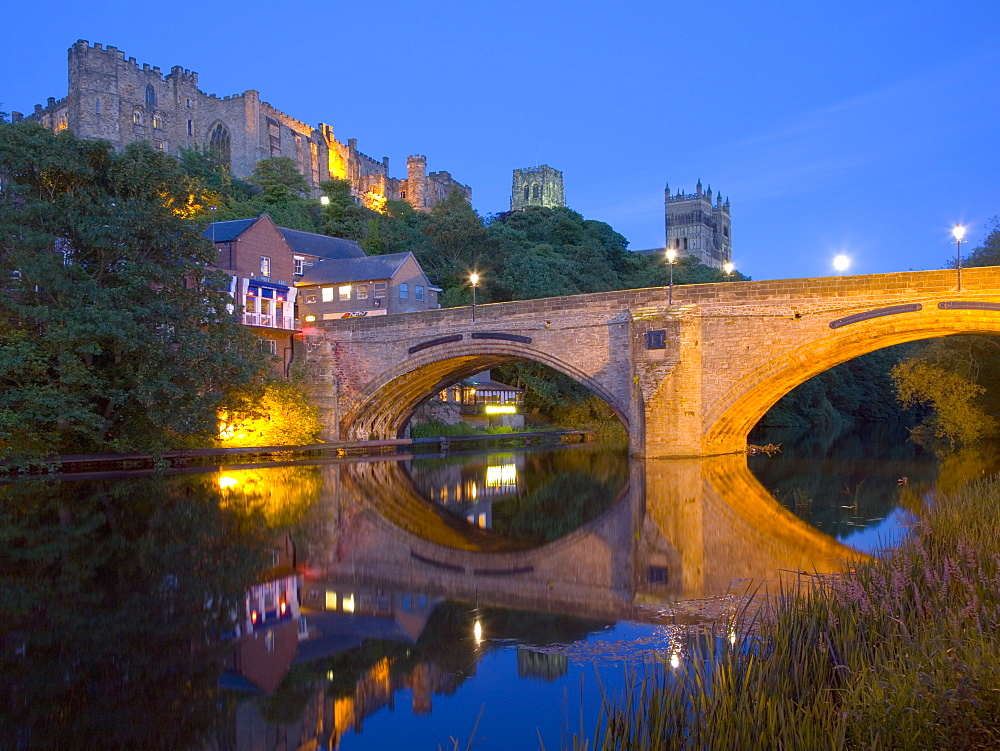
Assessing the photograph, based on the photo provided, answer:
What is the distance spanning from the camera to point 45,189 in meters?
23.0

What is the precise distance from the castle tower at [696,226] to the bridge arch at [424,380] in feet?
328

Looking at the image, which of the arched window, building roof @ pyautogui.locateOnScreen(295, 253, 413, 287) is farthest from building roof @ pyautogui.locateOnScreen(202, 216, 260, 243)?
the arched window

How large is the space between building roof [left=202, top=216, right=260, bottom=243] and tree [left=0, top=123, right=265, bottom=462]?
12.6m

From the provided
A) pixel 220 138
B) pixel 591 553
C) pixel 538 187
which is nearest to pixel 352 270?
pixel 591 553

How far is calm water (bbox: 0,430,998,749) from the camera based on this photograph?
5.64 meters

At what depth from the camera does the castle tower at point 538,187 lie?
134 m

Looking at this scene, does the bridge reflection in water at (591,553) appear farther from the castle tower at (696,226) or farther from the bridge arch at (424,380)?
the castle tower at (696,226)

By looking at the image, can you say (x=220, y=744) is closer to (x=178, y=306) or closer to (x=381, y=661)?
(x=381, y=661)

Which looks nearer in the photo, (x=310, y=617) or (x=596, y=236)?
(x=310, y=617)

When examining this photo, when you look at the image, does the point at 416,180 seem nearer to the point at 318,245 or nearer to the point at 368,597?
the point at 318,245

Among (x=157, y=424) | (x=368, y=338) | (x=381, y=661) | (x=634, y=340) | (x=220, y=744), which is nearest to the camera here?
(x=220, y=744)

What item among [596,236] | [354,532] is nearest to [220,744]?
[354,532]

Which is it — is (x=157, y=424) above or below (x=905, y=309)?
below

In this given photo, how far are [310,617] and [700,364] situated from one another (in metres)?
18.8
